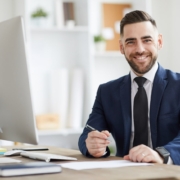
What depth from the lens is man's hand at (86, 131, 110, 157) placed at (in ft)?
6.28

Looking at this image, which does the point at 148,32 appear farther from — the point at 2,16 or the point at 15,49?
the point at 2,16

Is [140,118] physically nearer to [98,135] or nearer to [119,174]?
[98,135]

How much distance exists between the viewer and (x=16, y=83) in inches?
67.3

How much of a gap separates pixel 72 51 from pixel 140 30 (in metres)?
2.11

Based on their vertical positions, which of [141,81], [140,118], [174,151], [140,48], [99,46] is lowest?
[174,151]

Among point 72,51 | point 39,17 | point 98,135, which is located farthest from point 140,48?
point 72,51

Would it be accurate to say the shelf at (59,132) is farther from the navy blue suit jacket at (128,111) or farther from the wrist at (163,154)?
the wrist at (163,154)

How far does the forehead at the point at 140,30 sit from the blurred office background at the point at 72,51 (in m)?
1.78

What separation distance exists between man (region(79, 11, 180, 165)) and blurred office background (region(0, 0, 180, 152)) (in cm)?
167

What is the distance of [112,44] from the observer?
436cm

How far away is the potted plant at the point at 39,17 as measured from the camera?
4082 mm

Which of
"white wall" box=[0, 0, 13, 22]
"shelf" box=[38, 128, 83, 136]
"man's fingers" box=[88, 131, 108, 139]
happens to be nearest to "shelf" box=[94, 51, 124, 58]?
"shelf" box=[38, 128, 83, 136]

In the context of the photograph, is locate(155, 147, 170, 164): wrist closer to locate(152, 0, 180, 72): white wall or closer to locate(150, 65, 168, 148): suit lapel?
locate(150, 65, 168, 148): suit lapel

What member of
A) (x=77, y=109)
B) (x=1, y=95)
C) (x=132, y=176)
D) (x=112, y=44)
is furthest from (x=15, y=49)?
(x=112, y=44)
